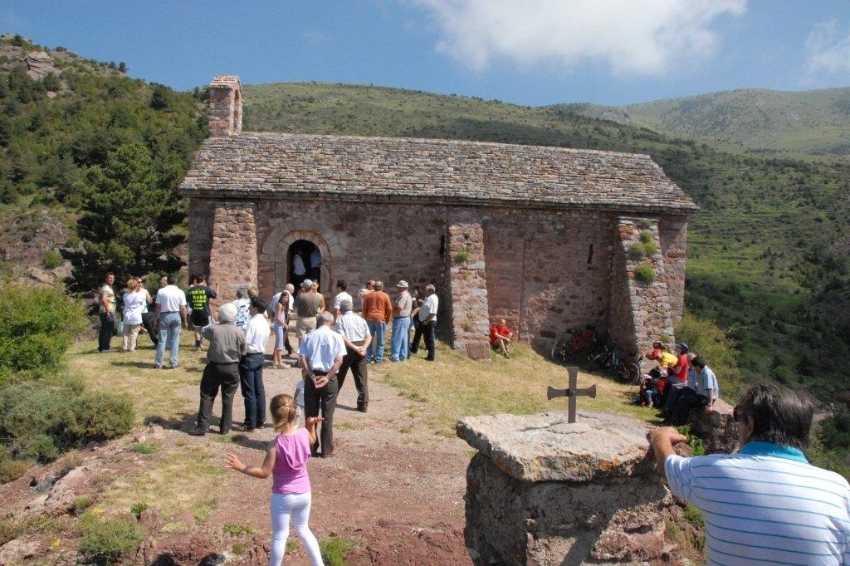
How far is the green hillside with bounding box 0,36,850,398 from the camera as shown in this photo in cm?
2612

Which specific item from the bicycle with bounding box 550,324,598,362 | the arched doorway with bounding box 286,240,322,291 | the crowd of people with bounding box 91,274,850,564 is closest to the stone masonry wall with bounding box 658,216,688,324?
the bicycle with bounding box 550,324,598,362

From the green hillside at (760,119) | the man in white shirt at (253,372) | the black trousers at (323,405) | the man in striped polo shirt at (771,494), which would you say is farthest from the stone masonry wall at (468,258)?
the green hillside at (760,119)

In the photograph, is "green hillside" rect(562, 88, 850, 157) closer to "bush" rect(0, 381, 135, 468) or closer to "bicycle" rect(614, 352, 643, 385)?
"bicycle" rect(614, 352, 643, 385)

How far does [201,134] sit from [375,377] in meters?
36.2

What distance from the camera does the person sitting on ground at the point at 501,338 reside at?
16.3 metres

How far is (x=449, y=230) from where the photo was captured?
16.2m

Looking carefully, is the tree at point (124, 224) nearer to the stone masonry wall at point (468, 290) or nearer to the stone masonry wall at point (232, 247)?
the stone masonry wall at point (232, 247)

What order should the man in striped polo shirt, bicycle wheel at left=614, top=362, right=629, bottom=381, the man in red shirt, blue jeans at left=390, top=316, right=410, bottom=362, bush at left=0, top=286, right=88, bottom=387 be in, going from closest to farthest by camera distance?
1. the man in striped polo shirt
2. bush at left=0, top=286, right=88, bottom=387
3. the man in red shirt
4. blue jeans at left=390, top=316, right=410, bottom=362
5. bicycle wheel at left=614, top=362, right=629, bottom=381

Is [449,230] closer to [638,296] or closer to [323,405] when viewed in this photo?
[638,296]

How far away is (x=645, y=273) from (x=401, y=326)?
22.1ft

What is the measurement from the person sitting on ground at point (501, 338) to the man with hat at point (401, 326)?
327 centimetres

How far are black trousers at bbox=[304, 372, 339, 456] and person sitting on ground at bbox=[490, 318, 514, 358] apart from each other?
345 inches

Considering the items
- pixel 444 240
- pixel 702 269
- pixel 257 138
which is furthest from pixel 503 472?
pixel 702 269

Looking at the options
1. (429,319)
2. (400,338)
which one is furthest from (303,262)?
(429,319)
